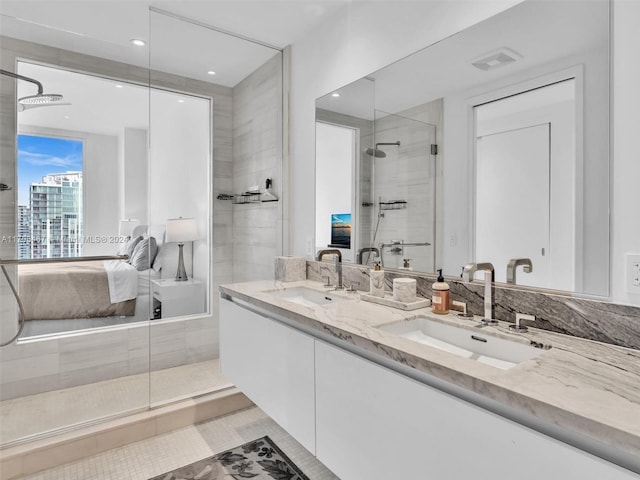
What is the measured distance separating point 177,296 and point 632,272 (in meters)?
2.46

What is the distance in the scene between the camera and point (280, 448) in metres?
2.09

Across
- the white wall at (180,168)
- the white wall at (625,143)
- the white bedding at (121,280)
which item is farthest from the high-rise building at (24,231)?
the white wall at (625,143)

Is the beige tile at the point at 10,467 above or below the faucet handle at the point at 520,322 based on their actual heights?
below

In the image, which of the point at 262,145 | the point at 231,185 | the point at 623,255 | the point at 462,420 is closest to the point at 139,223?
the point at 231,185

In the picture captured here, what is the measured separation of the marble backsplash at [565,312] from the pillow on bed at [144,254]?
190cm

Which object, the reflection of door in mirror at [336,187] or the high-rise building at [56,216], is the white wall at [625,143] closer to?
the reflection of door in mirror at [336,187]

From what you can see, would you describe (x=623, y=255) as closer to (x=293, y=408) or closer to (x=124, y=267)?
(x=293, y=408)

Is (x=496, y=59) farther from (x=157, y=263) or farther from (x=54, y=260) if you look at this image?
(x=54, y=260)

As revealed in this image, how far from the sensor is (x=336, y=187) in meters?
2.28

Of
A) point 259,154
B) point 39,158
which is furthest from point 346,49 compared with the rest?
point 39,158

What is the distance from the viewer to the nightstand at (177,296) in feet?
8.25

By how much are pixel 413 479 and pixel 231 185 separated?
2244 mm

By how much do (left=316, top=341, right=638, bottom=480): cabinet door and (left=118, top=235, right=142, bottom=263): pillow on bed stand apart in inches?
62.7

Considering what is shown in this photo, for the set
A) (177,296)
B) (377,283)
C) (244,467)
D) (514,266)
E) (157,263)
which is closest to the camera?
(514,266)
